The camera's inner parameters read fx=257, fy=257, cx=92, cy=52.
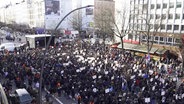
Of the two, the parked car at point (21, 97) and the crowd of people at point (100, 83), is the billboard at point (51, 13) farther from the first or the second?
the parked car at point (21, 97)

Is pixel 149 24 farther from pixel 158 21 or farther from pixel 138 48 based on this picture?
pixel 138 48

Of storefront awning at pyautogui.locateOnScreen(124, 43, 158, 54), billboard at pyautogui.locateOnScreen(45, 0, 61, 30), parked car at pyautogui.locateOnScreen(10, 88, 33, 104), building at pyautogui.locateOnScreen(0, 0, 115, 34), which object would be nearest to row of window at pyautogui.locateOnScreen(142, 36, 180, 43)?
storefront awning at pyautogui.locateOnScreen(124, 43, 158, 54)

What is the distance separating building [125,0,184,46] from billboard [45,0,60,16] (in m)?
49.5

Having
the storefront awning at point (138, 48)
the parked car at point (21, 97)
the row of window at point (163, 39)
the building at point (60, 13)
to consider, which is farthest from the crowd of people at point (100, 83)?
the building at point (60, 13)

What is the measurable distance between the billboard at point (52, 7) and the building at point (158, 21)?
49527 mm

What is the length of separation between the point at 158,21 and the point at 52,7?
60835mm

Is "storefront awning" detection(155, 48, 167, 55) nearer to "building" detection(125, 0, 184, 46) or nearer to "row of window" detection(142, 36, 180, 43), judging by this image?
"building" detection(125, 0, 184, 46)

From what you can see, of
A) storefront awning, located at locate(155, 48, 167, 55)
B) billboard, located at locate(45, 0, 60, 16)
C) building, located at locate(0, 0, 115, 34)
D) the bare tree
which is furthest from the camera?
billboard, located at locate(45, 0, 60, 16)

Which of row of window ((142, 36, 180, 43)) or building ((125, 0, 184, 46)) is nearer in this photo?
building ((125, 0, 184, 46))

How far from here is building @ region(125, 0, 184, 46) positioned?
40.0 metres

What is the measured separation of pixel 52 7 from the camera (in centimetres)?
9681

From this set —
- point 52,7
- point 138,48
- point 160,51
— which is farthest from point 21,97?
point 52,7

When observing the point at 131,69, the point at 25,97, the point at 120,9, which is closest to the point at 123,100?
the point at 25,97

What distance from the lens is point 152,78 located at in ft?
76.5
